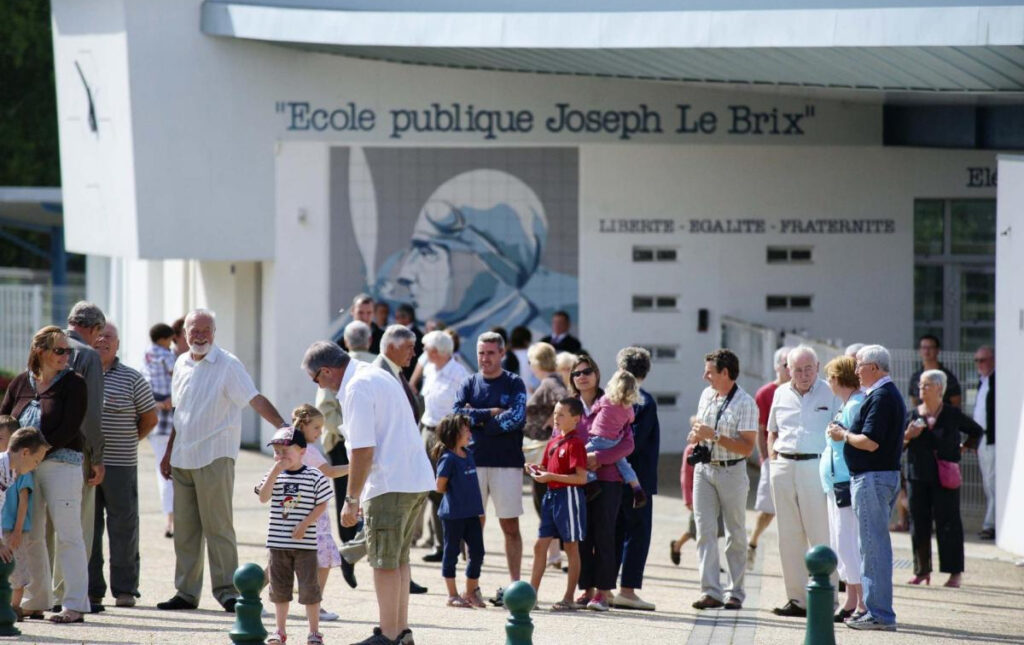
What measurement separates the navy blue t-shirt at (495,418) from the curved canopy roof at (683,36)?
469cm

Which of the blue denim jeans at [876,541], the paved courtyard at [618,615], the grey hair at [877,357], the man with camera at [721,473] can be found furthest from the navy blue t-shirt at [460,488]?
the grey hair at [877,357]

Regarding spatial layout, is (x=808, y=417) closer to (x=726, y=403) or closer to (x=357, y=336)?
(x=726, y=403)

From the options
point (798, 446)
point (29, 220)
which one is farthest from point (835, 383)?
point (29, 220)

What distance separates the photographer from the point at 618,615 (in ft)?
34.8

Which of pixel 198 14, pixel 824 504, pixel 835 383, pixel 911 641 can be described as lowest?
pixel 911 641

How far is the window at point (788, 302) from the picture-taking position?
814 inches

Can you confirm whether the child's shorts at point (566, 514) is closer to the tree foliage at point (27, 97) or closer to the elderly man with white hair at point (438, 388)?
the elderly man with white hair at point (438, 388)

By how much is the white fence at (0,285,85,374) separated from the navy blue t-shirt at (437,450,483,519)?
21.0 m

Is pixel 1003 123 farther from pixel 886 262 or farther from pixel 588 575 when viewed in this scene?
pixel 588 575

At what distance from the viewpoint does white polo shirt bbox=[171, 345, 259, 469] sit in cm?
1002

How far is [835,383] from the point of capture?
34.2 ft

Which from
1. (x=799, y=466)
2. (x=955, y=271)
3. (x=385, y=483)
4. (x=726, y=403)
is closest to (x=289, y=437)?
(x=385, y=483)

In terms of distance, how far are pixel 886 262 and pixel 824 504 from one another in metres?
10.7

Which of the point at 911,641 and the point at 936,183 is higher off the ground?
the point at 936,183
